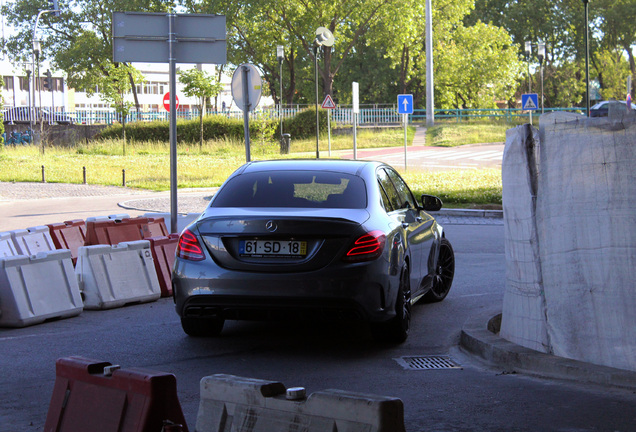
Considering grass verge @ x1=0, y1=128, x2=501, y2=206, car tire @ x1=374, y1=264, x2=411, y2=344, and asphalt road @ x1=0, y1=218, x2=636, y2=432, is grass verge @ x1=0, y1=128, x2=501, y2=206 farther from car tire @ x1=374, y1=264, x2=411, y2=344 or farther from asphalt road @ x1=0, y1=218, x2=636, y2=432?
car tire @ x1=374, y1=264, x2=411, y2=344

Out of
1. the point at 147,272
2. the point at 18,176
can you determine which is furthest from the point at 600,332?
the point at 18,176

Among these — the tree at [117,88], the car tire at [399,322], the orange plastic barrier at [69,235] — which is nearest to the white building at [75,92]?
the tree at [117,88]

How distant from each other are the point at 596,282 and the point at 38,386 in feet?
12.1

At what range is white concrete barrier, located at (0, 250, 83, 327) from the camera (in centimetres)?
792

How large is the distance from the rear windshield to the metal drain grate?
125cm

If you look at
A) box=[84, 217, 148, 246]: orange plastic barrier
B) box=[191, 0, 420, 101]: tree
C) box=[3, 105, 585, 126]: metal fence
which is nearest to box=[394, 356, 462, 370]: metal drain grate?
box=[84, 217, 148, 246]: orange plastic barrier

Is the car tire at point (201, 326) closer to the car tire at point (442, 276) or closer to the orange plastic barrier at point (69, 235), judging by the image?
the car tire at point (442, 276)

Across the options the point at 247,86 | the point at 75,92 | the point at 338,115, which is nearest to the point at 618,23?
the point at 338,115

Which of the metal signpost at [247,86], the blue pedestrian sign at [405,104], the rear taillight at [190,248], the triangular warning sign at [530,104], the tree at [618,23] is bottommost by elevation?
the rear taillight at [190,248]

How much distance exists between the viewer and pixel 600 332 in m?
5.75

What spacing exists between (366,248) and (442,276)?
2.99 metres

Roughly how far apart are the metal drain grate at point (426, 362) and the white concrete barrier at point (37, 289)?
3.45m

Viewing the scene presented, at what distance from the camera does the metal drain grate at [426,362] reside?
639cm

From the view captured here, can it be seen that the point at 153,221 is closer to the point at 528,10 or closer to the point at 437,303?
the point at 437,303
